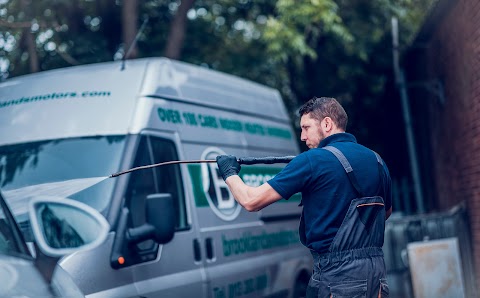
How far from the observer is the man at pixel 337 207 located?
4.41 meters

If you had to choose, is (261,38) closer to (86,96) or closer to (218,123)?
(218,123)

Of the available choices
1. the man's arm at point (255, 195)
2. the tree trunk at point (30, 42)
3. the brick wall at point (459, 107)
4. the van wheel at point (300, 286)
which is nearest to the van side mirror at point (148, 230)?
the man's arm at point (255, 195)

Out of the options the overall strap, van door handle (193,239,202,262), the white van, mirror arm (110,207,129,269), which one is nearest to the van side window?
the white van

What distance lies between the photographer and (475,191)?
29.9ft

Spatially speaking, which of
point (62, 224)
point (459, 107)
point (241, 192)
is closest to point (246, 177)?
point (62, 224)

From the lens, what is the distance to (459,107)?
384 inches

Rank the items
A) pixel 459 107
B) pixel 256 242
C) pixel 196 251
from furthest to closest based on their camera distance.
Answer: pixel 459 107, pixel 256 242, pixel 196 251

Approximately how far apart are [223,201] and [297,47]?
510 centimetres

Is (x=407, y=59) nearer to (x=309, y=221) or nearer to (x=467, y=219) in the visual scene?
(x=467, y=219)

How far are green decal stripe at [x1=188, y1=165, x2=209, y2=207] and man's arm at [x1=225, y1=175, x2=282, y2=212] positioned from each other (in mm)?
2173

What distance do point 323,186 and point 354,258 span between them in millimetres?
421

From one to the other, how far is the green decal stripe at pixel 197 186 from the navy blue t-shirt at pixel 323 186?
226cm

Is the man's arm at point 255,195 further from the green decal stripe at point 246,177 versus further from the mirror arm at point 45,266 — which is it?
the green decal stripe at point 246,177

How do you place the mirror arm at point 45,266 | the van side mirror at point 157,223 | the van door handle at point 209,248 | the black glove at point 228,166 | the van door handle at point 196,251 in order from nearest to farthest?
1. the mirror arm at point 45,266
2. the black glove at point 228,166
3. the van side mirror at point 157,223
4. the van door handle at point 196,251
5. the van door handle at point 209,248
